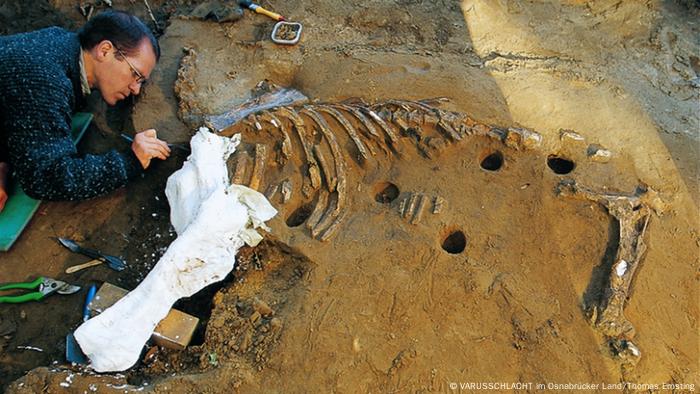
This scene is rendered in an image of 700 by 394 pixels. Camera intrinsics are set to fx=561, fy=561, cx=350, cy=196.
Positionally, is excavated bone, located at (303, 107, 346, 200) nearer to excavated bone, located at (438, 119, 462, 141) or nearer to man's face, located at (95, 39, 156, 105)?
excavated bone, located at (438, 119, 462, 141)

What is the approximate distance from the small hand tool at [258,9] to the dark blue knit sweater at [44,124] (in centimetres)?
198

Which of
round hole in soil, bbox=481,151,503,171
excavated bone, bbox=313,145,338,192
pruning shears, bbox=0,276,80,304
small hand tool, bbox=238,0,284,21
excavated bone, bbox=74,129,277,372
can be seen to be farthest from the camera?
small hand tool, bbox=238,0,284,21

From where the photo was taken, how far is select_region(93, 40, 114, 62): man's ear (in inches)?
144

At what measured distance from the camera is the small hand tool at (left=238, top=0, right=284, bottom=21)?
5.21 m

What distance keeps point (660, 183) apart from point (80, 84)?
13.4 ft

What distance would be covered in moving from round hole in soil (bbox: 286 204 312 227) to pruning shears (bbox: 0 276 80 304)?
1.43 metres

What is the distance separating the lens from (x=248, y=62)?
4.86 m

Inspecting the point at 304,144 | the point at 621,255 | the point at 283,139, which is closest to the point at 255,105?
the point at 283,139

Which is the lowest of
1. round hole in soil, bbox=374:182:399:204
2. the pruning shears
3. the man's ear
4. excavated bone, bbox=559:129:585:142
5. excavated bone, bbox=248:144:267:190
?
the pruning shears

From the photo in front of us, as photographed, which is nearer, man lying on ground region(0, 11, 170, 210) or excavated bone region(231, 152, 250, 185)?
man lying on ground region(0, 11, 170, 210)

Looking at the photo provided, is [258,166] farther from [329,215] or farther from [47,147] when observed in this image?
[47,147]

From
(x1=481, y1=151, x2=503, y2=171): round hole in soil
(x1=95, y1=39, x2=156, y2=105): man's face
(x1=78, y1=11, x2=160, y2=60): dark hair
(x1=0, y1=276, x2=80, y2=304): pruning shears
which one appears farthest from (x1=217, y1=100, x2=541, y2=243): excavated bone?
(x1=0, y1=276, x2=80, y2=304): pruning shears

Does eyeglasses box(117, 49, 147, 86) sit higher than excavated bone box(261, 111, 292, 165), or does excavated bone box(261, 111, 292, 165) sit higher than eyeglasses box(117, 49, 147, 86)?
eyeglasses box(117, 49, 147, 86)

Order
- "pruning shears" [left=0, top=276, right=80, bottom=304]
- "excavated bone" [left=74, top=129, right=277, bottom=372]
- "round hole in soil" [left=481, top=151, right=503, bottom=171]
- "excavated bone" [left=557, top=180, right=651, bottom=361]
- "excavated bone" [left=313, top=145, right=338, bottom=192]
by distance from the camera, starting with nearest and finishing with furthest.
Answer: "excavated bone" [left=74, top=129, right=277, bottom=372] → "excavated bone" [left=557, top=180, right=651, bottom=361] → "pruning shears" [left=0, top=276, right=80, bottom=304] → "excavated bone" [left=313, top=145, right=338, bottom=192] → "round hole in soil" [left=481, top=151, right=503, bottom=171]
